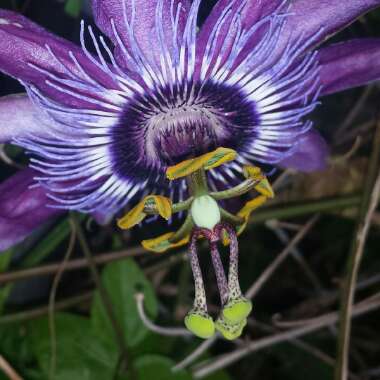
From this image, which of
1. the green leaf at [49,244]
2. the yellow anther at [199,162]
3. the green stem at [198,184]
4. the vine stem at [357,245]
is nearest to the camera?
the yellow anther at [199,162]

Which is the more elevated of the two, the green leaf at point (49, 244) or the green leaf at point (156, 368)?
the green leaf at point (49, 244)

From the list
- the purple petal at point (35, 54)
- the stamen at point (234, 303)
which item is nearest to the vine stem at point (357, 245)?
the stamen at point (234, 303)

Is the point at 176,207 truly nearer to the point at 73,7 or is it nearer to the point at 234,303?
the point at 234,303

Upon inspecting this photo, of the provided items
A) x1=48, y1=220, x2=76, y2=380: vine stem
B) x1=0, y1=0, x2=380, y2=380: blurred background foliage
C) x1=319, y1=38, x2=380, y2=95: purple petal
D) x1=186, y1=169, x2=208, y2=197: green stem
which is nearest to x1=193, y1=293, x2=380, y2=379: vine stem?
x1=0, y1=0, x2=380, y2=380: blurred background foliage

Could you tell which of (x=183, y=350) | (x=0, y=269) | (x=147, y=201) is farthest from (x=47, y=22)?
(x=183, y=350)

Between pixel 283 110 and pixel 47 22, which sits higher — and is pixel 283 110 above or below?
below

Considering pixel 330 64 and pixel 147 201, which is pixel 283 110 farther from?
pixel 147 201

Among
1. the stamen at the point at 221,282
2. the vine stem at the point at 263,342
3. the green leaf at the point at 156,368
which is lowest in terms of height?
the vine stem at the point at 263,342

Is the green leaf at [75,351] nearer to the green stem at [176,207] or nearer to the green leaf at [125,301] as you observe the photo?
the green leaf at [125,301]
